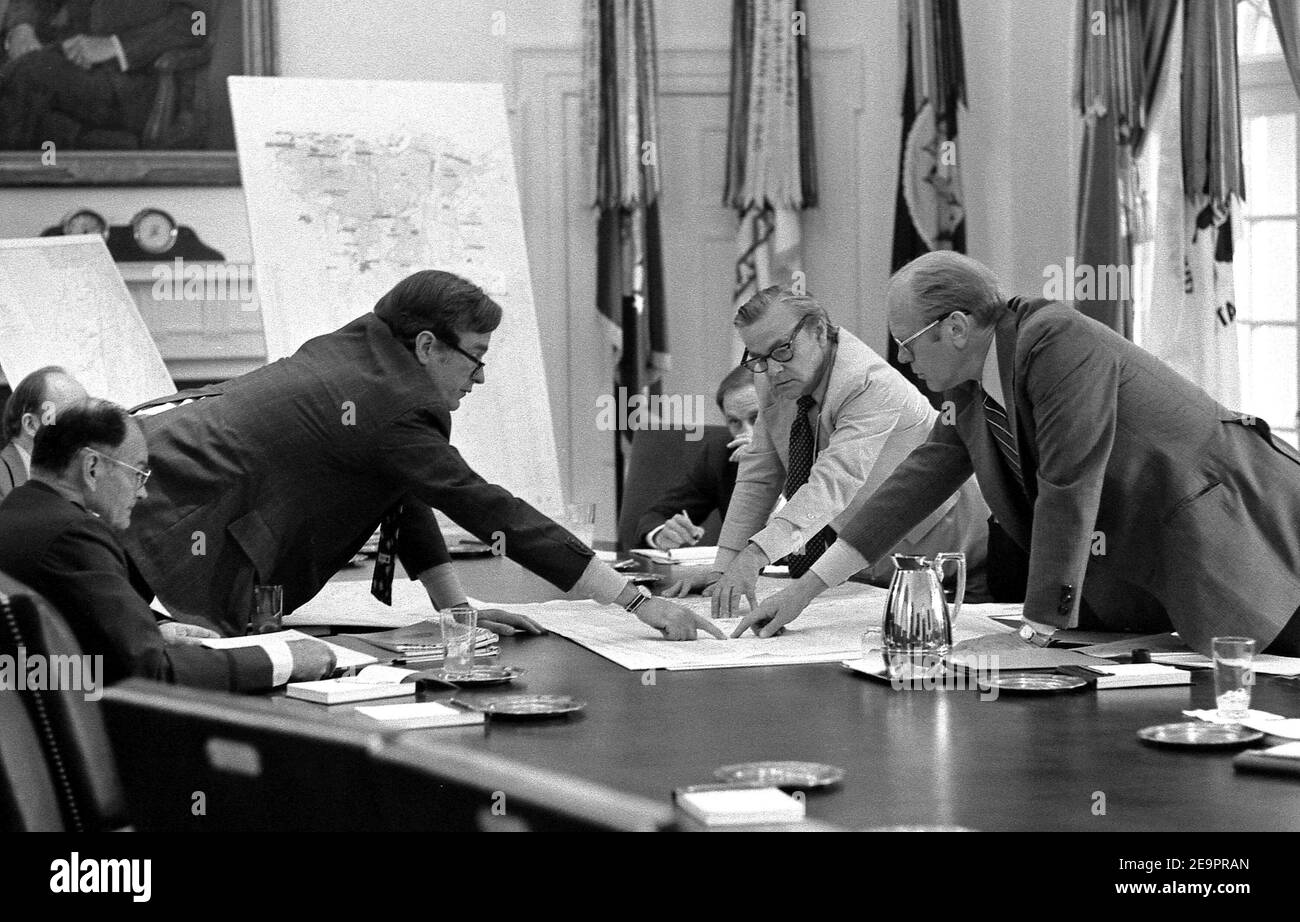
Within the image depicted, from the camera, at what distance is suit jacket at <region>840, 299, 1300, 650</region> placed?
2668 mm

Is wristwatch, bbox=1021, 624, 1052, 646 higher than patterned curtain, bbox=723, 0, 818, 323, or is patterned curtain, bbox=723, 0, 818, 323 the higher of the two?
patterned curtain, bbox=723, 0, 818, 323

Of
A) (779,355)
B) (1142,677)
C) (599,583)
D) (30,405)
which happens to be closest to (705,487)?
(779,355)

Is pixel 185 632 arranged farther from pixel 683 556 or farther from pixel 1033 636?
pixel 683 556

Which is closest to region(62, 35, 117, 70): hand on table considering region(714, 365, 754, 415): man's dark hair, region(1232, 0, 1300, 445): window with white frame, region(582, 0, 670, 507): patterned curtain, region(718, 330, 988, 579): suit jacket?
region(582, 0, 670, 507): patterned curtain

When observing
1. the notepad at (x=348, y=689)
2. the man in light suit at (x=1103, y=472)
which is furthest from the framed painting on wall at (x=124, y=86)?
the notepad at (x=348, y=689)

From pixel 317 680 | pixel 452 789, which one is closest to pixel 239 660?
pixel 317 680

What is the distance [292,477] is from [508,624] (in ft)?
1.75

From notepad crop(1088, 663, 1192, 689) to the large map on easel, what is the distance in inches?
118

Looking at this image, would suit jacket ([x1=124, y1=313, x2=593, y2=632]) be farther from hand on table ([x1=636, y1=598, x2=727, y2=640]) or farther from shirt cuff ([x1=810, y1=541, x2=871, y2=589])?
shirt cuff ([x1=810, y1=541, x2=871, y2=589])

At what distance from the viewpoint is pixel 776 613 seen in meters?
2.99

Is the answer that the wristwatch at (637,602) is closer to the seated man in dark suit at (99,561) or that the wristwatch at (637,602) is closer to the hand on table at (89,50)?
the seated man in dark suit at (99,561)

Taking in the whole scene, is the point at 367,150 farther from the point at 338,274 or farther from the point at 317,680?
the point at 317,680

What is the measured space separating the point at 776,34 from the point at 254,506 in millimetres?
4260

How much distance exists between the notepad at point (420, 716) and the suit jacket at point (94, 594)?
0.28 metres
